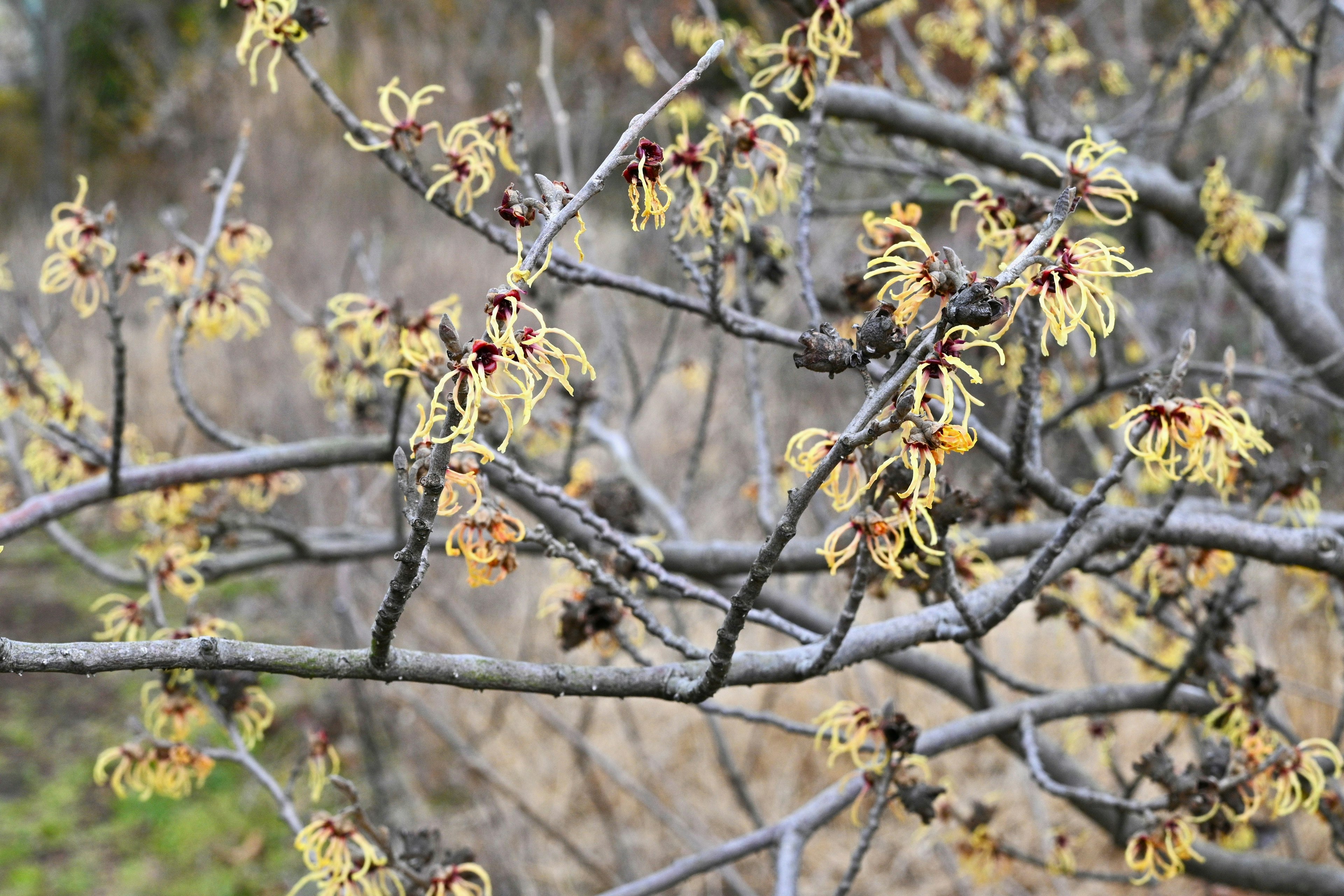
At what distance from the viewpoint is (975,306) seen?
793mm

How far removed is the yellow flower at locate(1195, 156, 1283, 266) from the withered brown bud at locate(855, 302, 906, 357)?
→ 1.50 metres

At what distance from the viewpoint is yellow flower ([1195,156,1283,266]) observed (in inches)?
83.6

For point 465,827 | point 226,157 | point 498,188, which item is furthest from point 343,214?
point 465,827

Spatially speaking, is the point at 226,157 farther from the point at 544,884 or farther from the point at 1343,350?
the point at 1343,350

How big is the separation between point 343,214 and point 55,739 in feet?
27.0

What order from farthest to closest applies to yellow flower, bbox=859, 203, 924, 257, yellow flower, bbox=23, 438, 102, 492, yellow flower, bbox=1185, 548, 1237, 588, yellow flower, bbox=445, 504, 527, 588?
yellow flower, bbox=23, 438, 102, 492 < yellow flower, bbox=1185, 548, 1237, 588 < yellow flower, bbox=859, 203, 924, 257 < yellow flower, bbox=445, 504, 527, 588

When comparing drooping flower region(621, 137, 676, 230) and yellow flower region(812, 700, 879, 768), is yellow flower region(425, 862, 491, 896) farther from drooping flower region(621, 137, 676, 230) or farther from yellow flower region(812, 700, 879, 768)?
drooping flower region(621, 137, 676, 230)

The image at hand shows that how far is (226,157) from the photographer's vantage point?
1330cm

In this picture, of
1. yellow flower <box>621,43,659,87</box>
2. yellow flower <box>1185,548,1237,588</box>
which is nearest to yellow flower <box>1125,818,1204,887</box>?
yellow flower <box>1185,548,1237,588</box>

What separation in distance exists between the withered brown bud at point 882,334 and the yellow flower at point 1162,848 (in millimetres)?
975

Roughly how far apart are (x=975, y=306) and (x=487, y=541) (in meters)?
0.67

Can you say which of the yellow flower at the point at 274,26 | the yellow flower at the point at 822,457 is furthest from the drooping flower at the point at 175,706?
the yellow flower at the point at 822,457

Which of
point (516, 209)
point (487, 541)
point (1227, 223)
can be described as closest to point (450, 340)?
point (516, 209)

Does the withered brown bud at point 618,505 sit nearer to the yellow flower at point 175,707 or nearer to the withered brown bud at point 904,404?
the yellow flower at point 175,707
